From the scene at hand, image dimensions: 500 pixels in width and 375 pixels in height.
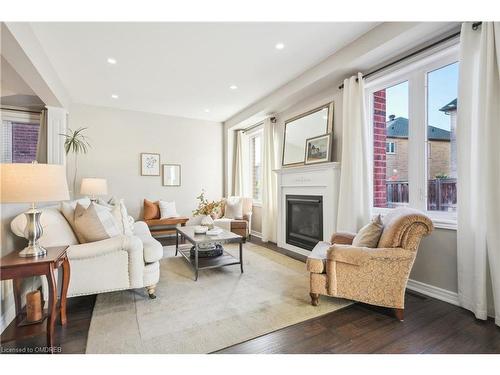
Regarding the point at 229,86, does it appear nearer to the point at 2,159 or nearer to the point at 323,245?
the point at 323,245

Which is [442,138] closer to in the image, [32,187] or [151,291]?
[151,291]

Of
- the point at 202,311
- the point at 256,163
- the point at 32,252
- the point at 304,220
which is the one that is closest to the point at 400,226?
the point at 202,311

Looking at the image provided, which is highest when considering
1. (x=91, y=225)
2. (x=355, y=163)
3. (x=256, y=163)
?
(x=256, y=163)

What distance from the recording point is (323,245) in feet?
9.22

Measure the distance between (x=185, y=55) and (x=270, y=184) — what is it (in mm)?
2743

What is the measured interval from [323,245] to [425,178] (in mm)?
1281

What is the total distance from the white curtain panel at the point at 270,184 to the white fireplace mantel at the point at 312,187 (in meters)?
0.44

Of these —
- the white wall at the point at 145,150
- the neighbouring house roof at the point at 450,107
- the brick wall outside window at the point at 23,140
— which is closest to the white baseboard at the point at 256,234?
the white wall at the point at 145,150

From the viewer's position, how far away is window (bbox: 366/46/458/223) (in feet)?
8.22

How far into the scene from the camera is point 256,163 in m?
5.98

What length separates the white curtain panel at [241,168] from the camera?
6.05 m

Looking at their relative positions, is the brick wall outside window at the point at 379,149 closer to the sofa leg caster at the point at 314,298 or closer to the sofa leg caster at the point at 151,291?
the sofa leg caster at the point at 314,298

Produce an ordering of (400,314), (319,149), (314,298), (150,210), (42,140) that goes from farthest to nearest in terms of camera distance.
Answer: (150,210)
(42,140)
(319,149)
(314,298)
(400,314)

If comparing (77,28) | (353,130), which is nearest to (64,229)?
(77,28)
